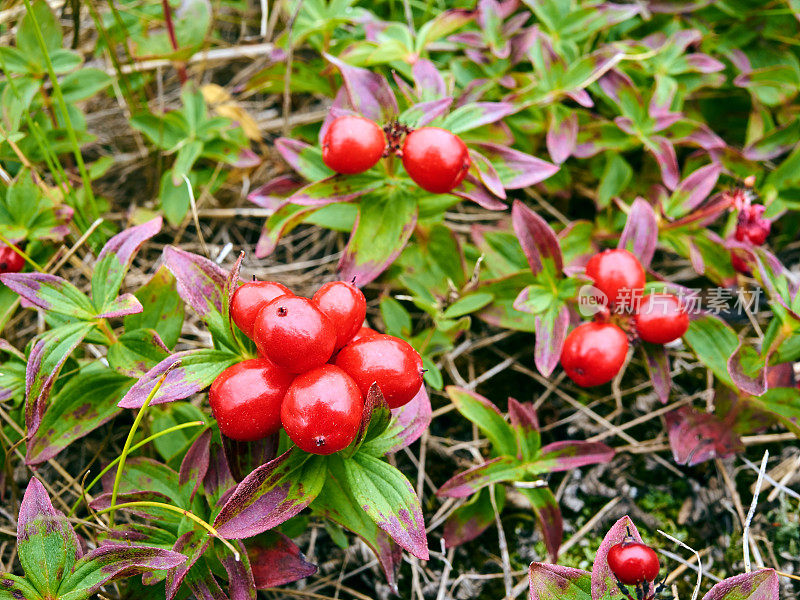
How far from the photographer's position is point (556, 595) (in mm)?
1782

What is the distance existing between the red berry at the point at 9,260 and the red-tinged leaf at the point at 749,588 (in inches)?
103

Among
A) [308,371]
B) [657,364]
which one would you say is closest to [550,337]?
[657,364]

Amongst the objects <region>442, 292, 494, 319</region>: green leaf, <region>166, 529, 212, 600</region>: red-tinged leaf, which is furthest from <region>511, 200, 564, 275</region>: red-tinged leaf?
<region>166, 529, 212, 600</region>: red-tinged leaf

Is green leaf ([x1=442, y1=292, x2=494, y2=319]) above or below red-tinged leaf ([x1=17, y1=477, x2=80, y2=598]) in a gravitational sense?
below

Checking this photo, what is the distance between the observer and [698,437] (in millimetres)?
2598

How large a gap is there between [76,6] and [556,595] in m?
3.19

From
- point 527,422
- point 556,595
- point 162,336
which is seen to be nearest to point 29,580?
point 162,336

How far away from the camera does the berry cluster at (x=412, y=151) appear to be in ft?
7.36

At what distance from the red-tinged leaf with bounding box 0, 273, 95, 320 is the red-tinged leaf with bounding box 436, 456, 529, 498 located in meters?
1.34

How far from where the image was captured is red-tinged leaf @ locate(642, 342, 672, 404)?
94.7 inches

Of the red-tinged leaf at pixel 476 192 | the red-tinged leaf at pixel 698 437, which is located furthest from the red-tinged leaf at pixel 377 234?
the red-tinged leaf at pixel 698 437

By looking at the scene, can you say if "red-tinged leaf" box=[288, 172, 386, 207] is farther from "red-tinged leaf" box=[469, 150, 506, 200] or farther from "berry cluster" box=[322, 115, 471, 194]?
"red-tinged leaf" box=[469, 150, 506, 200]

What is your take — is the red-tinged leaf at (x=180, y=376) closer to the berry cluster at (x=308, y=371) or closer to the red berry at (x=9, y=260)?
the berry cluster at (x=308, y=371)

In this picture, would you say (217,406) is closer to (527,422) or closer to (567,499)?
(527,422)
